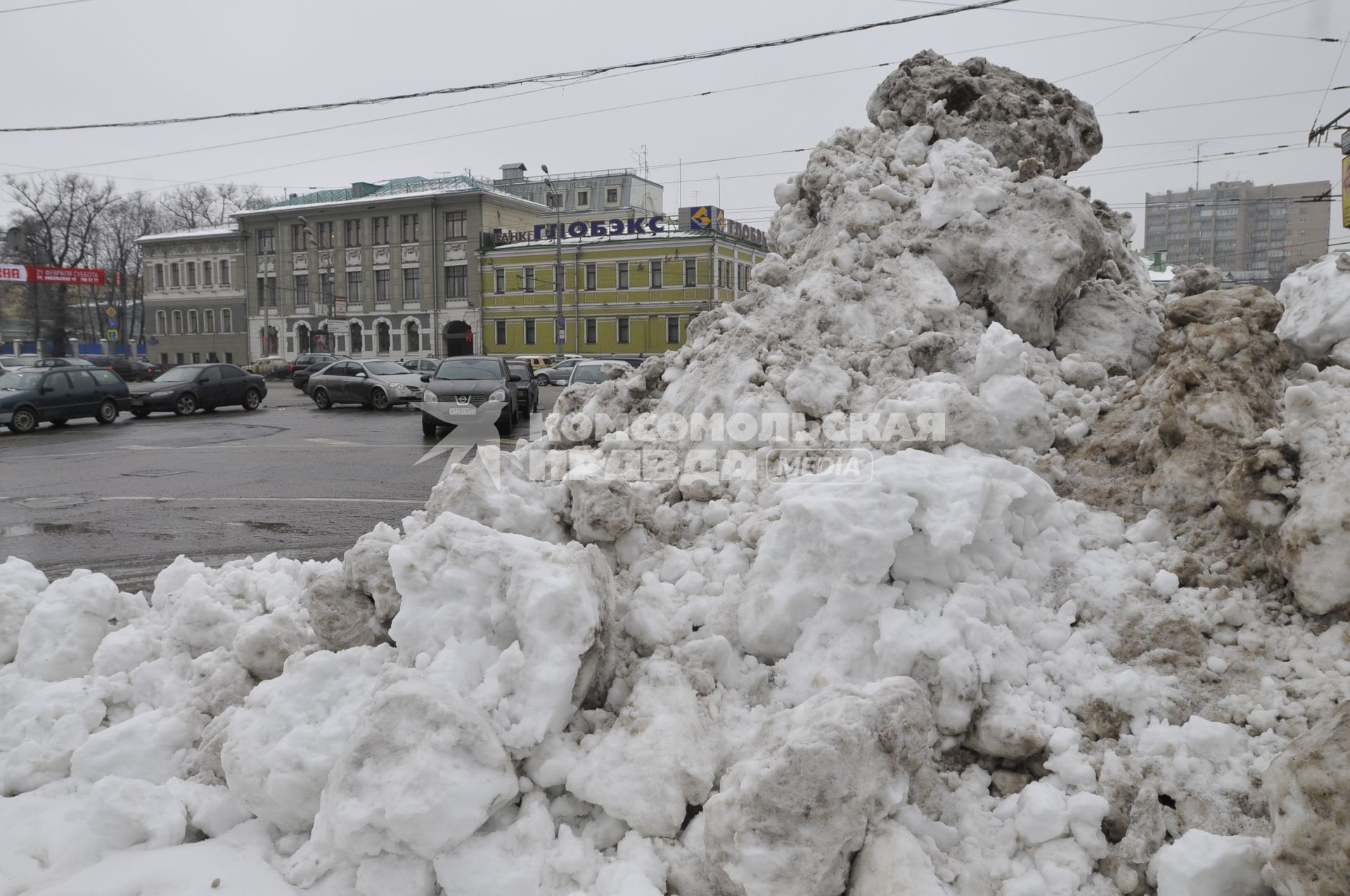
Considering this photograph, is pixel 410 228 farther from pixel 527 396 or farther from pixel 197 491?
pixel 197 491

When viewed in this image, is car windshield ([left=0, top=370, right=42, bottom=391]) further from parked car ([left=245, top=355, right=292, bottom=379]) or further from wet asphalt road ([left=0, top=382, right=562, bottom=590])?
parked car ([left=245, top=355, right=292, bottom=379])

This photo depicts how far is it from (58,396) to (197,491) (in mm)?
11586

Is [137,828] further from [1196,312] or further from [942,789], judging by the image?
[1196,312]

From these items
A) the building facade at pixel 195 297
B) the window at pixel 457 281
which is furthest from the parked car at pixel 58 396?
the building facade at pixel 195 297

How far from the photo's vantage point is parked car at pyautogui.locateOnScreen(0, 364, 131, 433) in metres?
18.2

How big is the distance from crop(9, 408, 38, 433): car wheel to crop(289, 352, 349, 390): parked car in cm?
1773

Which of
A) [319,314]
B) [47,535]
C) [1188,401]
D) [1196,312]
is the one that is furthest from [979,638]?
[319,314]

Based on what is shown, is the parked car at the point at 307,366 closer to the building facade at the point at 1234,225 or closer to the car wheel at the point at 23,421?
the car wheel at the point at 23,421

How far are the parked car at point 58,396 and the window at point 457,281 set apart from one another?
109 ft

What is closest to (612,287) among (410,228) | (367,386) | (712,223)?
(712,223)

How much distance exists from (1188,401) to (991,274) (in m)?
2.39

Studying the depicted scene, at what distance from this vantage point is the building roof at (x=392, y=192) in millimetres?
53281

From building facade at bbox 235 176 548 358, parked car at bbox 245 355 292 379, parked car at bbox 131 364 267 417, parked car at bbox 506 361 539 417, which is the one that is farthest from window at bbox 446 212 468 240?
parked car at bbox 506 361 539 417

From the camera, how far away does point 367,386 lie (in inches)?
964
